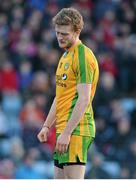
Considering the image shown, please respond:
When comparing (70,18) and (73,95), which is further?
(73,95)

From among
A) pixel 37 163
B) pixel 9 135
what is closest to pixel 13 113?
pixel 9 135

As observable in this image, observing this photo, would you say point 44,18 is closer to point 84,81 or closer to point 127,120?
point 127,120

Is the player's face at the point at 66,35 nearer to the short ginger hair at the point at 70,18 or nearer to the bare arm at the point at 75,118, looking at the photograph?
the short ginger hair at the point at 70,18

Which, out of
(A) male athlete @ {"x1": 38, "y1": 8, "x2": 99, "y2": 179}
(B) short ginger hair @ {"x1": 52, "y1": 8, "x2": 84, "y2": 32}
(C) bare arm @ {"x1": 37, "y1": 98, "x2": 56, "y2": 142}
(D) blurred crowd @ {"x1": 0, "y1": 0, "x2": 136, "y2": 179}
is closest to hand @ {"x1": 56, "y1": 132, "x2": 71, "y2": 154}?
(A) male athlete @ {"x1": 38, "y1": 8, "x2": 99, "y2": 179}

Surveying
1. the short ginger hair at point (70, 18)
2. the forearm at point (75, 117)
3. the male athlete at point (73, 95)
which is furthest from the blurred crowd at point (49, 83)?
the short ginger hair at point (70, 18)

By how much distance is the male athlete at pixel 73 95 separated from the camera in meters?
6.19

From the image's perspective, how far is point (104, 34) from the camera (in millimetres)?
15047

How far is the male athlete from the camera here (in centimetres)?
619

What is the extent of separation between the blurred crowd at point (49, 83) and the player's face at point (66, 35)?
466cm

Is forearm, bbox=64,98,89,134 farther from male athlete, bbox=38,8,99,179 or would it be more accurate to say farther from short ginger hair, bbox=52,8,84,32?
short ginger hair, bbox=52,8,84,32

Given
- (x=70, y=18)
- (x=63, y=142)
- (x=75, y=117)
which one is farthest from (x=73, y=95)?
(x=70, y=18)

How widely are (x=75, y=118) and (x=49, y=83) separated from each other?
22.9ft

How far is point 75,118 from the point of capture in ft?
20.2

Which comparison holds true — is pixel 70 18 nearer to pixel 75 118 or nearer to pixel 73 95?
pixel 73 95
